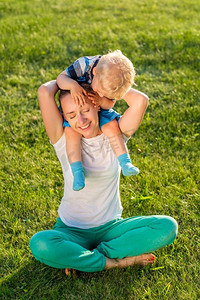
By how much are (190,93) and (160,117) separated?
0.66 m

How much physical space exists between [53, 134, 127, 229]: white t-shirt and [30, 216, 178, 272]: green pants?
0.27 feet

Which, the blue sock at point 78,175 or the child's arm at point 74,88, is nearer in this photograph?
the child's arm at point 74,88

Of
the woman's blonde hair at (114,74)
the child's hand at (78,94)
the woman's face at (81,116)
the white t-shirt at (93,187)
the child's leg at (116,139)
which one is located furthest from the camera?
the white t-shirt at (93,187)

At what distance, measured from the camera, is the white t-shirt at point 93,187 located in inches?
133

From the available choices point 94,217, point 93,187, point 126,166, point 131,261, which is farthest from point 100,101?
point 131,261

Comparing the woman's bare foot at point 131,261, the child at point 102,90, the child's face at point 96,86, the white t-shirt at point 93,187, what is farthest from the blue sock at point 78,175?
the woman's bare foot at point 131,261

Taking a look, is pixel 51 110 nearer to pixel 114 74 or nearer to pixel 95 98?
pixel 95 98

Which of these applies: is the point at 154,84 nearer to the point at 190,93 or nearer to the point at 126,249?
the point at 190,93

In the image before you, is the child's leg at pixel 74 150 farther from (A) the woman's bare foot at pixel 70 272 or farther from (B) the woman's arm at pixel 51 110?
(A) the woman's bare foot at pixel 70 272

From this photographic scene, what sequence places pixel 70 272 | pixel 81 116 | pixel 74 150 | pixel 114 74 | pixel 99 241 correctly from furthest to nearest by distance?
pixel 99 241, pixel 70 272, pixel 74 150, pixel 81 116, pixel 114 74

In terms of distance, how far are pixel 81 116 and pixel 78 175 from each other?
0.40 metres

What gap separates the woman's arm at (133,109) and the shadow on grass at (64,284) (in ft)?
3.41

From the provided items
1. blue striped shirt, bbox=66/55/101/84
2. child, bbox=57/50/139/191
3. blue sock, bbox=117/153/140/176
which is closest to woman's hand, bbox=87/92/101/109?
child, bbox=57/50/139/191

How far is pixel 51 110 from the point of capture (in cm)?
324
